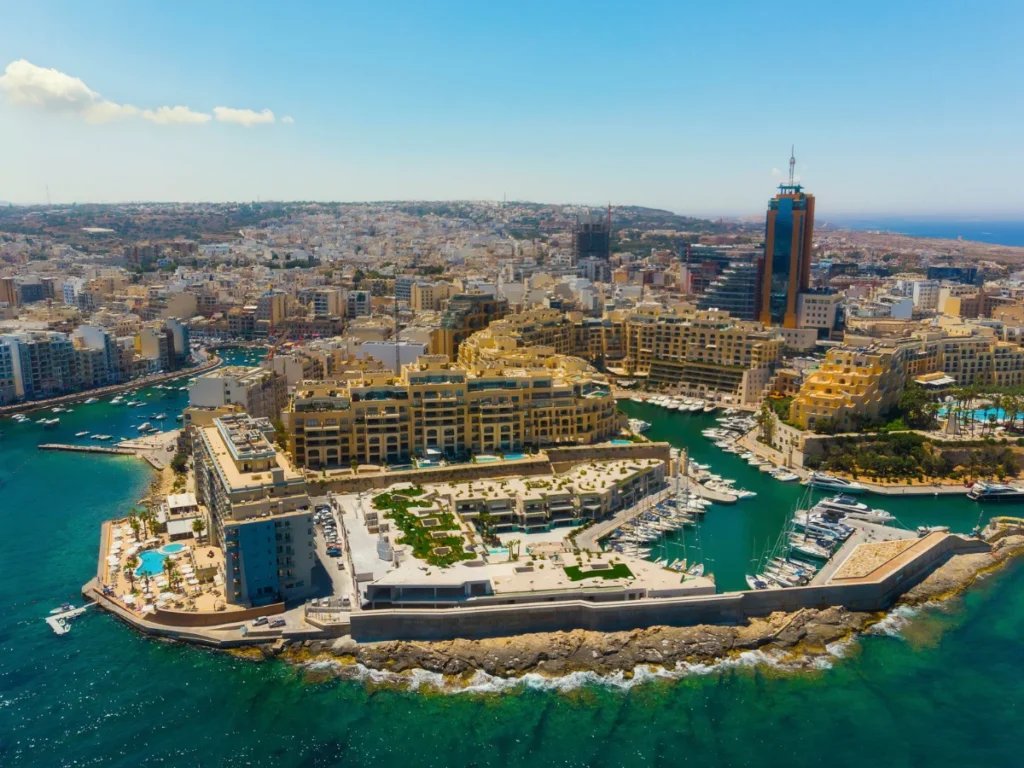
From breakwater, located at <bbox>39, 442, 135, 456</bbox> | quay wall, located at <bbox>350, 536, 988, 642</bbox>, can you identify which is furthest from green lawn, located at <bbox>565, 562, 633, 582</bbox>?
breakwater, located at <bbox>39, 442, 135, 456</bbox>

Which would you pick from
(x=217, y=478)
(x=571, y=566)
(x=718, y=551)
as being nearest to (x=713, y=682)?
(x=571, y=566)

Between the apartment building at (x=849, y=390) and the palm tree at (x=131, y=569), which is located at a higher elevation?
the apartment building at (x=849, y=390)

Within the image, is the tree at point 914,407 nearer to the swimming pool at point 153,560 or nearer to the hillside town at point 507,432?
the hillside town at point 507,432

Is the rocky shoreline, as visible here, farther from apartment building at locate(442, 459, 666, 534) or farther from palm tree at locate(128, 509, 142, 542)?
palm tree at locate(128, 509, 142, 542)

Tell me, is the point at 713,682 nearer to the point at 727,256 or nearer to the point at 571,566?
the point at 571,566

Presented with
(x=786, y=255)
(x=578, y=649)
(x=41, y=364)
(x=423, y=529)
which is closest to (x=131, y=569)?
(x=423, y=529)

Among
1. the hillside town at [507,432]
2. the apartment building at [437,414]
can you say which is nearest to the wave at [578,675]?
the hillside town at [507,432]

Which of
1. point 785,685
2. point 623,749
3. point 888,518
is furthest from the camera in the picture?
point 888,518
